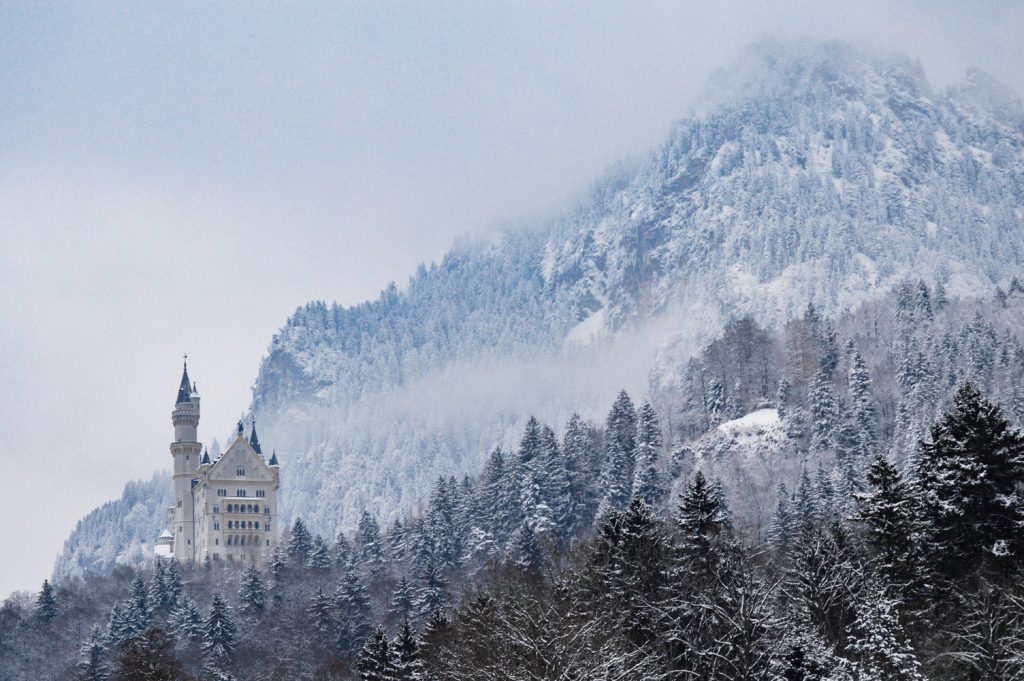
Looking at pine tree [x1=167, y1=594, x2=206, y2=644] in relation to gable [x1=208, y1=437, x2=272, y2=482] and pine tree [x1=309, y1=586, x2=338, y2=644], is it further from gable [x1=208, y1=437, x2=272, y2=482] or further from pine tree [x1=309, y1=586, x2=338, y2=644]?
gable [x1=208, y1=437, x2=272, y2=482]

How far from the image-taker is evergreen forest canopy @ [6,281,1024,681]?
53.9m

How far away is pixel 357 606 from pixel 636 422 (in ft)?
129

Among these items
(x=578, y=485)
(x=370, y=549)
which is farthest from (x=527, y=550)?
(x=370, y=549)

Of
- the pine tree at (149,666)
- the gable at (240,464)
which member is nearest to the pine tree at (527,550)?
the pine tree at (149,666)

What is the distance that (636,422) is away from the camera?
144750 millimetres

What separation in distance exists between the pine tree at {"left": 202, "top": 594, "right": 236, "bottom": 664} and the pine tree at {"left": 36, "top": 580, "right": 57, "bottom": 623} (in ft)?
87.3

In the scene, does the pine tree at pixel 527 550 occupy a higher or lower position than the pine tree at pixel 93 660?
higher

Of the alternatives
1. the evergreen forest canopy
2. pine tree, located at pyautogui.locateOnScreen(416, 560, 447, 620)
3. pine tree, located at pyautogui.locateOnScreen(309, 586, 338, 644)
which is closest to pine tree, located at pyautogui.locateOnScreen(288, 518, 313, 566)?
the evergreen forest canopy

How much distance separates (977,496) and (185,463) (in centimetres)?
14095

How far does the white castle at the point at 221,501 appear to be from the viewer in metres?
175

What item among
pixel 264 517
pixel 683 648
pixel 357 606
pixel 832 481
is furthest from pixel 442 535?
pixel 683 648

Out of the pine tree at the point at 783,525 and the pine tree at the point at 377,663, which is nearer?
the pine tree at the point at 377,663

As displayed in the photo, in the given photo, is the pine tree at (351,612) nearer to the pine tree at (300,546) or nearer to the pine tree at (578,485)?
the pine tree at (578,485)

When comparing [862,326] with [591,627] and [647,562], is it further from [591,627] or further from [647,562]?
[591,627]
